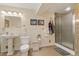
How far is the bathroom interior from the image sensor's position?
2.26 m

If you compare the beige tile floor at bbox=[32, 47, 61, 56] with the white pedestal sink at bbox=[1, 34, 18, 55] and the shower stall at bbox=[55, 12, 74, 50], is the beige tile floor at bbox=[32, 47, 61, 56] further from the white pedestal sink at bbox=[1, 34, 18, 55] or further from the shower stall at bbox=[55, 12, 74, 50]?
the white pedestal sink at bbox=[1, 34, 18, 55]

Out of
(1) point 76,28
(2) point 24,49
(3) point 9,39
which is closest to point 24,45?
(2) point 24,49

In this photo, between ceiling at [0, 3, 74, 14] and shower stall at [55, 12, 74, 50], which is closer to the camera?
ceiling at [0, 3, 74, 14]

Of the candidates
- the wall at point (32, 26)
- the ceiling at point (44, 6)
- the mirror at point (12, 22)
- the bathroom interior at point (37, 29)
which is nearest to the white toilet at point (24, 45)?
the bathroom interior at point (37, 29)

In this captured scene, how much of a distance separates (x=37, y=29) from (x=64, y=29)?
62cm

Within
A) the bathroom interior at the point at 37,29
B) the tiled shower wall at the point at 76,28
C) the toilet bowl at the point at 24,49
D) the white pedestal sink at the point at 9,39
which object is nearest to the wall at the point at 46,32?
the bathroom interior at the point at 37,29

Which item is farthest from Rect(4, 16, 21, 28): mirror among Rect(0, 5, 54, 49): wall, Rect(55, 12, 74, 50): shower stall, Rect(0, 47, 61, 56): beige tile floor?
Rect(55, 12, 74, 50): shower stall

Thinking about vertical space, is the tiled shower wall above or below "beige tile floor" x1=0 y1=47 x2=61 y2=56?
above

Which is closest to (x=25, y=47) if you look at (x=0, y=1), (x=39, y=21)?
(x=39, y=21)

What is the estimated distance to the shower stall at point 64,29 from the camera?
91.8 inches

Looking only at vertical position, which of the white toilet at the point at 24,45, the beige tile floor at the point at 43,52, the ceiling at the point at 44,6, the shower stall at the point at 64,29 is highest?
the ceiling at the point at 44,6

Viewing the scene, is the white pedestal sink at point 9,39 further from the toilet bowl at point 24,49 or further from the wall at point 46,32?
the wall at point 46,32

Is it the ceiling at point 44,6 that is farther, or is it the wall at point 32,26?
the wall at point 32,26

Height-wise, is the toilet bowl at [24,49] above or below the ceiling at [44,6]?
below
